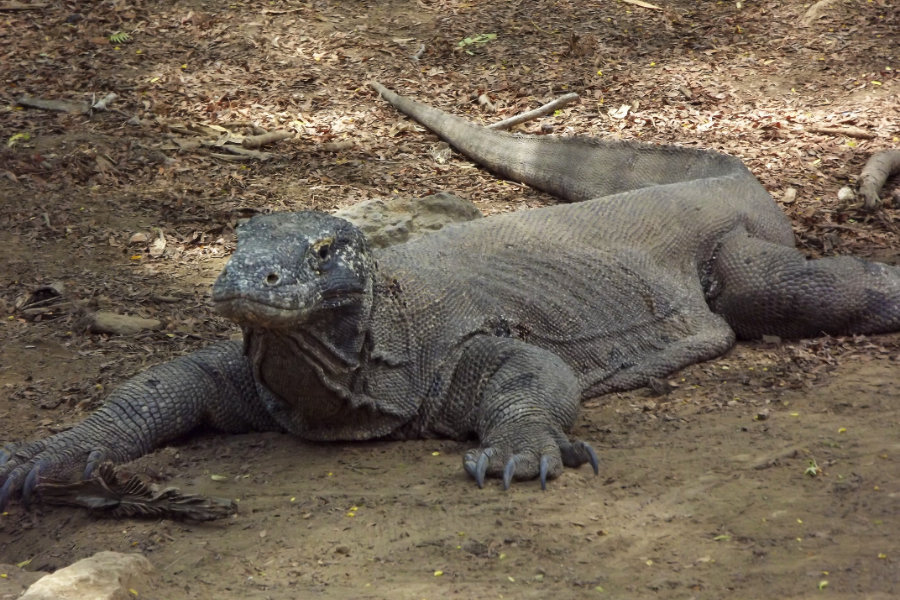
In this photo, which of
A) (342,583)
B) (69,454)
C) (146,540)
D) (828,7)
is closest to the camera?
(342,583)

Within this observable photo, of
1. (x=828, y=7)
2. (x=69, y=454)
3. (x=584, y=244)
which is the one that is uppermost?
(x=828, y=7)

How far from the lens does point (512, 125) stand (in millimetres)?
8883

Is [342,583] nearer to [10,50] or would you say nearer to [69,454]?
[69,454]

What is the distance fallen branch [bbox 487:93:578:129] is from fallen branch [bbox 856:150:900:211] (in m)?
2.62

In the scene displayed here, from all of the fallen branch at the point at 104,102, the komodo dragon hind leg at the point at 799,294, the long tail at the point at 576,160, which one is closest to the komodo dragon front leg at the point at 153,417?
the komodo dragon hind leg at the point at 799,294

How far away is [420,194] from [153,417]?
3.68 meters

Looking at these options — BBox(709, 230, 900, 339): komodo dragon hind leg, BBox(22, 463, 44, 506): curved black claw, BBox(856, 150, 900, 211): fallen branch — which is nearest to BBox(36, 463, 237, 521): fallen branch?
BBox(22, 463, 44, 506): curved black claw

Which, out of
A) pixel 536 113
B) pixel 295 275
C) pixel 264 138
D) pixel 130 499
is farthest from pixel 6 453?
pixel 536 113

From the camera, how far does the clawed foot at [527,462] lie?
3.76 metres

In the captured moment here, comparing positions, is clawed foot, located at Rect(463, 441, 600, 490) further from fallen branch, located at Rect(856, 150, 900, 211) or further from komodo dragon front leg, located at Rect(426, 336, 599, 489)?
fallen branch, located at Rect(856, 150, 900, 211)

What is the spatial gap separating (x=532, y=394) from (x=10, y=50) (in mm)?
7731

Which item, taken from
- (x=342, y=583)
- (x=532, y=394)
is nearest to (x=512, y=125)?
(x=532, y=394)

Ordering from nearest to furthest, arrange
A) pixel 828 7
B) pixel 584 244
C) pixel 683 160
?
pixel 584 244 < pixel 683 160 < pixel 828 7

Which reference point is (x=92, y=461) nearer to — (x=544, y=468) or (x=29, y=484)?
(x=29, y=484)
